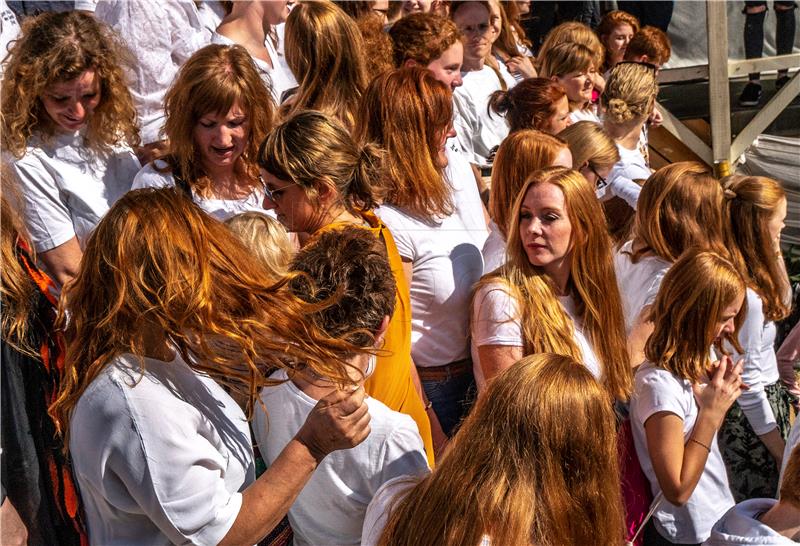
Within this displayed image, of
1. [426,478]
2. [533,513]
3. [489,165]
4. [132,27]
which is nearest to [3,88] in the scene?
[132,27]

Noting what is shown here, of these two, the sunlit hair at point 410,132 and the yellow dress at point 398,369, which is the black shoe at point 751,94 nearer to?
the sunlit hair at point 410,132

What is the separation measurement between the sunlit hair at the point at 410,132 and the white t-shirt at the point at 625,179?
4.82 feet

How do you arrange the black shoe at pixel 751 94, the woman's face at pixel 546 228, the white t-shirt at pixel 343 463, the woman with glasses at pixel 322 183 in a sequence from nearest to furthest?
1. the white t-shirt at pixel 343 463
2. the woman with glasses at pixel 322 183
3. the woman's face at pixel 546 228
4. the black shoe at pixel 751 94

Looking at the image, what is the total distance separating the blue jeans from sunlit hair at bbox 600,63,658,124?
2230 millimetres

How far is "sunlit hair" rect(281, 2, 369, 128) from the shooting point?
3719 mm

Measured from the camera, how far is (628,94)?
16.2ft

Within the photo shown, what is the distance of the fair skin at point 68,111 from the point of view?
9.95 feet

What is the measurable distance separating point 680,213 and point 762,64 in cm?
518

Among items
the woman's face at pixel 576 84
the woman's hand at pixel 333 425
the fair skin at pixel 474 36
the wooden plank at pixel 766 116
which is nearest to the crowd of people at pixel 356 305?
the woman's hand at pixel 333 425

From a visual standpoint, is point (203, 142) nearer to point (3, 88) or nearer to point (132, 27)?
point (3, 88)

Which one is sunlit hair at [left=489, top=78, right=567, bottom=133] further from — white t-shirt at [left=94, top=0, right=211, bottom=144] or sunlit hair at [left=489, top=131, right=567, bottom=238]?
white t-shirt at [left=94, top=0, right=211, bottom=144]

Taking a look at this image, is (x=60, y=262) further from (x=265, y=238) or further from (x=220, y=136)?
(x=265, y=238)

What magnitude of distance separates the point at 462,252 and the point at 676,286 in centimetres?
68

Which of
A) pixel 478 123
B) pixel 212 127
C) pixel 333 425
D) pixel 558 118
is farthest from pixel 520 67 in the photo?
pixel 333 425
